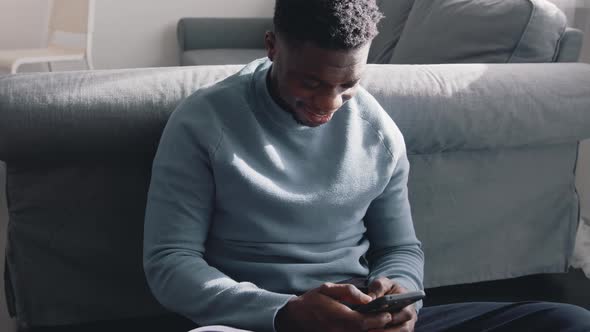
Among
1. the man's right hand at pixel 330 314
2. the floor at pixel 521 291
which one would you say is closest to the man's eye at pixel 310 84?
the man's right hand at pixel 330 314

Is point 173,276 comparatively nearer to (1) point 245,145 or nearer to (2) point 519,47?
(1) point 245,145

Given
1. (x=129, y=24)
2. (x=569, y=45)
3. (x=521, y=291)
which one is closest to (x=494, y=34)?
(x=569, y=45)

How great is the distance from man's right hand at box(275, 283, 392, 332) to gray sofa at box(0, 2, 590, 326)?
0.52m

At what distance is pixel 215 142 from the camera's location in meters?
0.96

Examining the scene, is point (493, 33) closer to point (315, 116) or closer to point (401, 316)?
point (315, 116)

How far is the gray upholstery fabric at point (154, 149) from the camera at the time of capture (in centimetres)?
119

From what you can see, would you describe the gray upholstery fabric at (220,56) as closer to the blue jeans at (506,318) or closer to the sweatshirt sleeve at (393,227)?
the sweatshirt sleeve at (393,227)

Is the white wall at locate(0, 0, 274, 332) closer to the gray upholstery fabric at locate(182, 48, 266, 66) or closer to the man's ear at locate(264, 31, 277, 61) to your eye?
the gray upholstery fabric at locate(182, 48, 266, 66)

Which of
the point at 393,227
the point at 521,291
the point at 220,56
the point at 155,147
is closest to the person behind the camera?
the point at 393,227

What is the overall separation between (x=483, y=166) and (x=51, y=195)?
986mm

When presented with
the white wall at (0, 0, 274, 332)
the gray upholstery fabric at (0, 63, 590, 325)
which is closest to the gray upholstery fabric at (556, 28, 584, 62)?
the gray upholstery fabric at (0, 63, 590, 325)

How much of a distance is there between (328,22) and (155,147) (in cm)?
52

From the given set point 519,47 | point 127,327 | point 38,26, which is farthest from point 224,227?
point 38,26

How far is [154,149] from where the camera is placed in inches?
49.3
